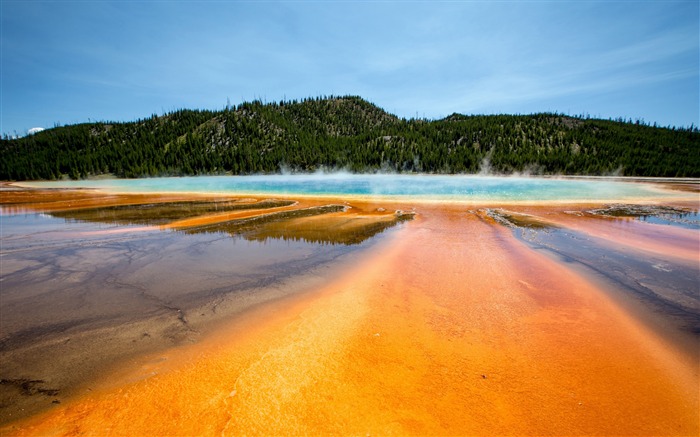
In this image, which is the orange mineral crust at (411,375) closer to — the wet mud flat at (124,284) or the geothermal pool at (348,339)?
the geothermal pool at (348,339)

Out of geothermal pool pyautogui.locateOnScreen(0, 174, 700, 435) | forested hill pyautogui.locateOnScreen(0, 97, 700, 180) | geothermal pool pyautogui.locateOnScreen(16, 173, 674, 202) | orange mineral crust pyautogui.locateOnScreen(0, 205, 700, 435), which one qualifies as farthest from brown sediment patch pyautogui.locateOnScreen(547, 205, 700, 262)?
forested hill pyautogui.locateOnScreen(0, 97, 700, 180)

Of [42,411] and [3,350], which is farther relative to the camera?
[3,350]

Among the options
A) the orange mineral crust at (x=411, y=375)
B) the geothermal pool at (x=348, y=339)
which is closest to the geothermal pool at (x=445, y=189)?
the geothermal pool at (x=348, y=339)

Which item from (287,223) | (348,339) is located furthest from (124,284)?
(287,223)

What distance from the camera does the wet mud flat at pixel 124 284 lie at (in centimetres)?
348

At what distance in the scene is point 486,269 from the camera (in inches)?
264

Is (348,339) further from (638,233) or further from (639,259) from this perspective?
(638,233)

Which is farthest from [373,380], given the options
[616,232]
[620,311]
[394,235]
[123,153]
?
[123,153]

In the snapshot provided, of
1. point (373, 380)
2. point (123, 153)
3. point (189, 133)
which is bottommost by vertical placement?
point (373, 380)

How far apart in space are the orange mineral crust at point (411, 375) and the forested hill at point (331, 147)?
246 ft

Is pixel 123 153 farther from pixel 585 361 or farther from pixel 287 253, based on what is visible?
pixel 585 361

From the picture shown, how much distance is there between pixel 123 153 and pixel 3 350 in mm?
113903

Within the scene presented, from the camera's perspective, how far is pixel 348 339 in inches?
160

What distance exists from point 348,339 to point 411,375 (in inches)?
39.3
